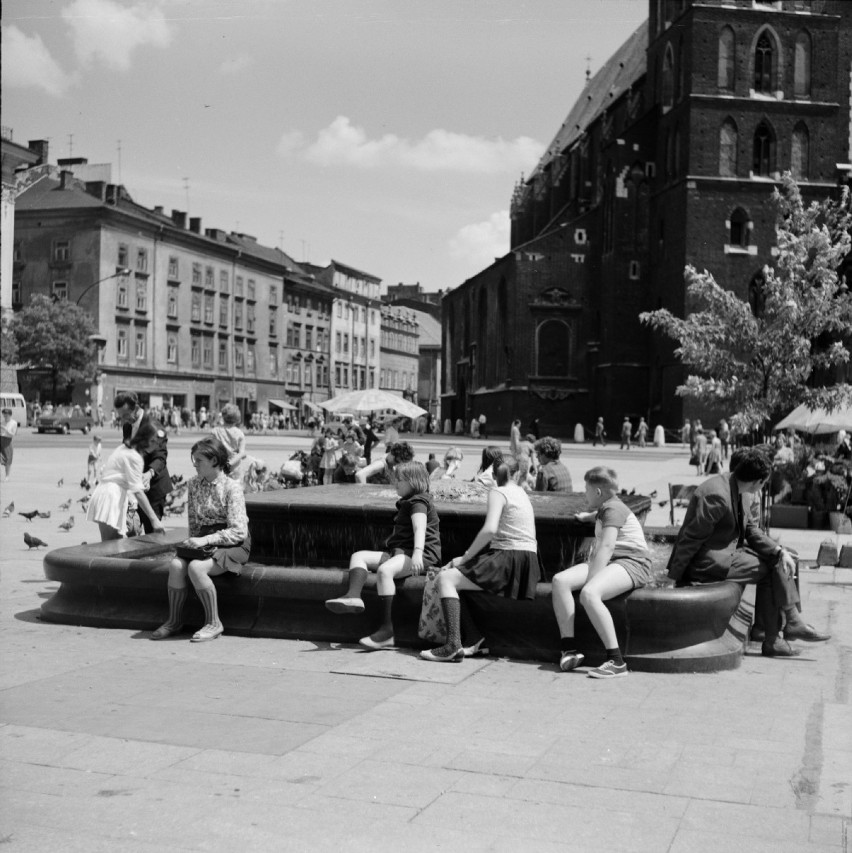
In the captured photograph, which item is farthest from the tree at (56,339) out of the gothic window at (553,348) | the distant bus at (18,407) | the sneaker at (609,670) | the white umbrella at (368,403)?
the sneaker at (609,670)

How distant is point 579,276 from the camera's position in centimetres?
6481

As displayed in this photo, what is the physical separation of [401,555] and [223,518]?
133 cm

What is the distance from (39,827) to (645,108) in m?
61.3

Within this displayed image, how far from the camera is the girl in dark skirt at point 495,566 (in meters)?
7.87

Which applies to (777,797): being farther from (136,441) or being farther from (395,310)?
(395,310)

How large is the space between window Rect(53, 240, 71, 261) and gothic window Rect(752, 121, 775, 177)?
4022 centimetres

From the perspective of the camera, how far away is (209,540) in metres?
8.41

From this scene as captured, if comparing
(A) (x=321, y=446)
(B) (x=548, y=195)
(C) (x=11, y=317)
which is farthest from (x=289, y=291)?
(A) (x=321, y=446)

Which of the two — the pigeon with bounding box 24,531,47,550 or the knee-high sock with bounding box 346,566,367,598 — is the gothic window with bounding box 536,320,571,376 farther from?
the knee-high sock with bounding box 346,566,367,598

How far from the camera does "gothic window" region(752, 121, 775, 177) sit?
53500mm

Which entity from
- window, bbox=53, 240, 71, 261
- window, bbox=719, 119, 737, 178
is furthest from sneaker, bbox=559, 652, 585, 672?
window, bbox=53, 240, 71, 261

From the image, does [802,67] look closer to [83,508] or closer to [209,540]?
[83,508]

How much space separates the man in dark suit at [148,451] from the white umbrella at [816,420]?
11662 millimetres

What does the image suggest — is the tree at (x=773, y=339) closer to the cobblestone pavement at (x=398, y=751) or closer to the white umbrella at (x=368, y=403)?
the cobblestone pavement at (x=398, y=751)
